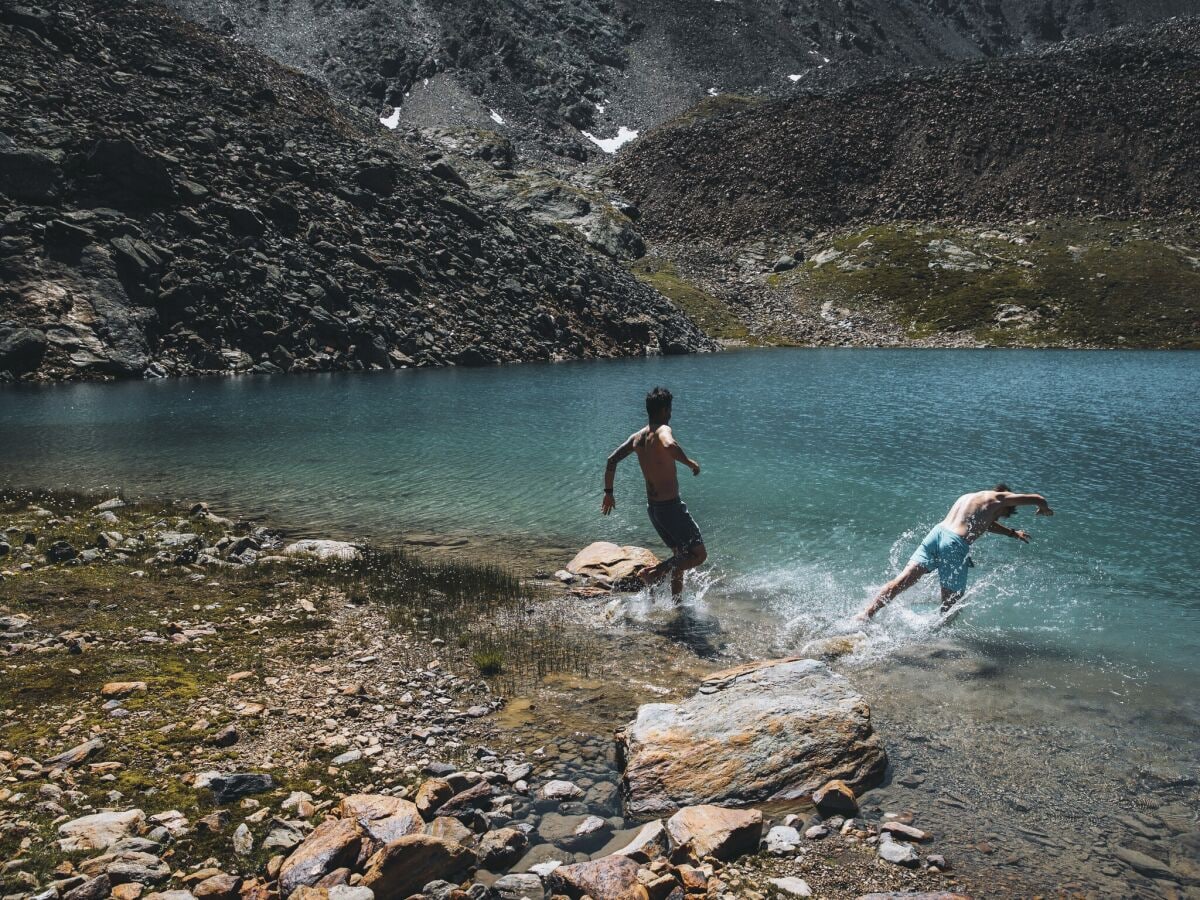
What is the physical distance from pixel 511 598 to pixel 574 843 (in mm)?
7838

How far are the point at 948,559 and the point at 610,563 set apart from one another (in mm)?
6679

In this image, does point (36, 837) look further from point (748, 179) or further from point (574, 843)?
point (748, 179)

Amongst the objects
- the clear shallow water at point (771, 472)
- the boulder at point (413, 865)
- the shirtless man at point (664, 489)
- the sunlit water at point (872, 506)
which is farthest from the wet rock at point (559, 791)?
the shirtless man at point (664, 489)

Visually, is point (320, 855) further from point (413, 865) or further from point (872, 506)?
point (872, 506)

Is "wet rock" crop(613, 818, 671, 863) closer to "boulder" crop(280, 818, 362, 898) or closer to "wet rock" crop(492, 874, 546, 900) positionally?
"wet rock" crop(492, 874, 546, 900)

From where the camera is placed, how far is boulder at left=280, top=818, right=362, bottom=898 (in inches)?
219

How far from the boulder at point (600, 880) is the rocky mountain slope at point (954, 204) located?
116 m

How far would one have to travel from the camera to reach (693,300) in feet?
402

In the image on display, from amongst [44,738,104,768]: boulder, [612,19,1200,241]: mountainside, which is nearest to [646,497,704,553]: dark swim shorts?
[44,738,104,768]: boulder

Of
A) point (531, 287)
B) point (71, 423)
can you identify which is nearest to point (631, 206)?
point (531, 287)

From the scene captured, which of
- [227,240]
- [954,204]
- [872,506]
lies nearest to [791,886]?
[872,506]

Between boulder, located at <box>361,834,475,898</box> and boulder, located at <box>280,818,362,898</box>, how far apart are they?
214mm

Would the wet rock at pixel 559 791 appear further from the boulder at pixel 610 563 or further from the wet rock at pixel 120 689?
the boulder at pixel 610 563

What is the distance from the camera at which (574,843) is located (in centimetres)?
659
